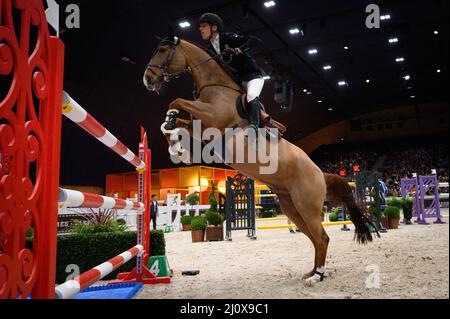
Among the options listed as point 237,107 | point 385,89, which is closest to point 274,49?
point 385,89

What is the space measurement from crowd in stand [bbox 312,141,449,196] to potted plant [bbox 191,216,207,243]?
1327 cm

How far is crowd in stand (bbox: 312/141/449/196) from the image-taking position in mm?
19062

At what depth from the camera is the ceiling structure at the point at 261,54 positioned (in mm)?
8938

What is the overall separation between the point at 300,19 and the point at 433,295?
31.6ft

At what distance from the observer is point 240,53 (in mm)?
2639

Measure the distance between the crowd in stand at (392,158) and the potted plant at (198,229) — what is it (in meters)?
13.3

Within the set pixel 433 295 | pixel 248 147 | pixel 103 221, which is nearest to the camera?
pixel 433 295

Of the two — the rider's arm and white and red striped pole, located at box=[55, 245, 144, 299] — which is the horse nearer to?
the rider's arm

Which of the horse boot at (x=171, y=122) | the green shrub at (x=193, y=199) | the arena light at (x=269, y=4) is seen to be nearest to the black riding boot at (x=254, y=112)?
the horse boot at (x=171, y=122)

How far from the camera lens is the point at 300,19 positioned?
33.3ft
